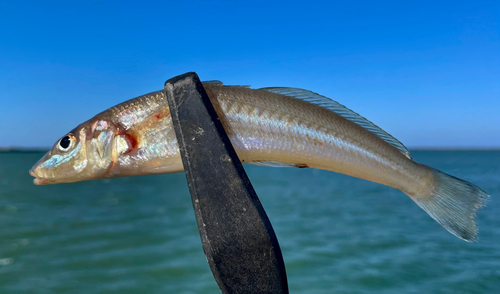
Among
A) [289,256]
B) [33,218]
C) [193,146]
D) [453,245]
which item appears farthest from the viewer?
[33,218]

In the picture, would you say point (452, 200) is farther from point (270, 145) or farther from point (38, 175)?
point (38, 175)

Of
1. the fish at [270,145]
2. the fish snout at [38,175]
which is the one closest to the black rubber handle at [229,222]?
the fish at [270,145]

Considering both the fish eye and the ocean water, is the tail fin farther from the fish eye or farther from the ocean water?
the ocean water

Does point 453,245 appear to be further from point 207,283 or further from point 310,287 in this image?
point 207,283

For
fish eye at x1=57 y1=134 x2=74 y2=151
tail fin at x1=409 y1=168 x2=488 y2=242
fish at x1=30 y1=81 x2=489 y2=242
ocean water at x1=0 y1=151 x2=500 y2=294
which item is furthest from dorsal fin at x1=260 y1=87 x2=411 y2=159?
ocean water at x1=0 y1=151 x2=500 y2=294

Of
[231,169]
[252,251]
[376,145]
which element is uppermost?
[376,145]

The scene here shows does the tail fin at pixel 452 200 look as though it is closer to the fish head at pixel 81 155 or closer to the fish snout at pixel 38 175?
the fish head at pixel 81 155

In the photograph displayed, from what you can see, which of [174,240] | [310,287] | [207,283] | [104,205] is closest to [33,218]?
[104,205]
